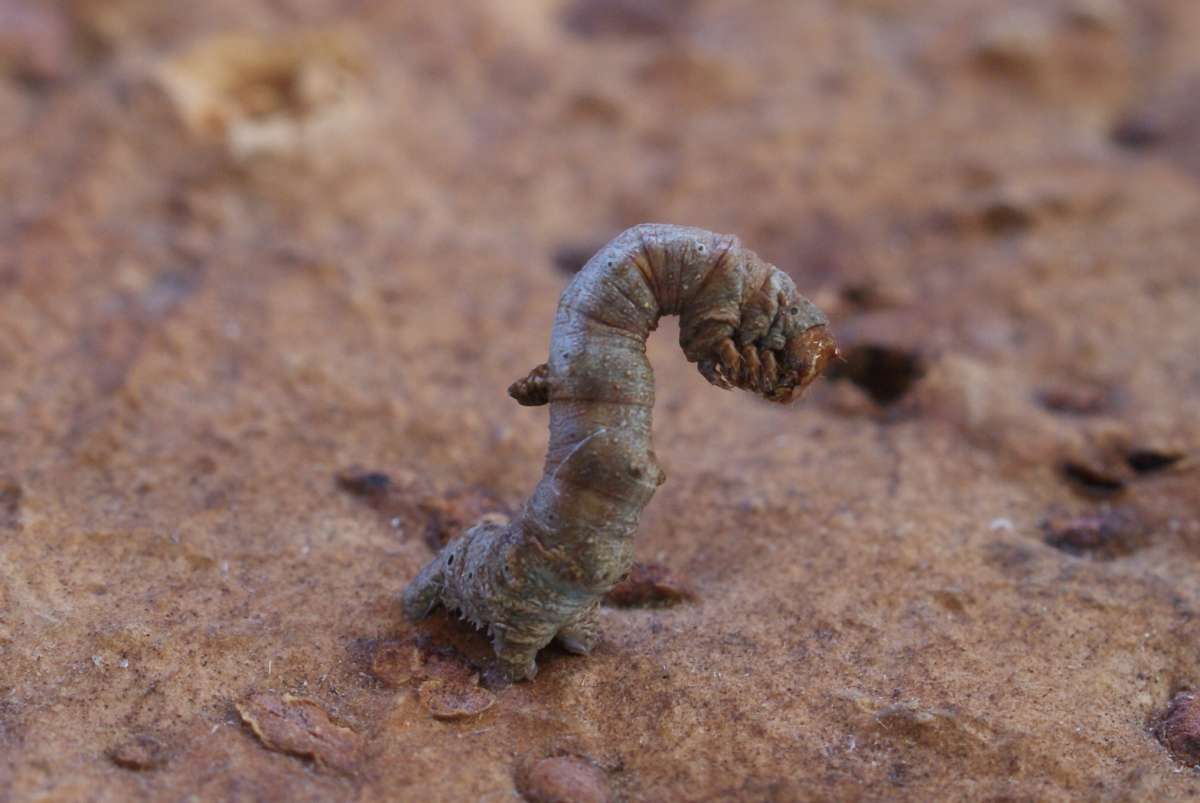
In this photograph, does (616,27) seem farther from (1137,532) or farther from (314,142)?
(1137,532)

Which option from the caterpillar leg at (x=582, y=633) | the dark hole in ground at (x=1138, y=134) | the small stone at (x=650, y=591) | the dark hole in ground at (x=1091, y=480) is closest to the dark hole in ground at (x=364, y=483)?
the small stone at (x=650, y=591)

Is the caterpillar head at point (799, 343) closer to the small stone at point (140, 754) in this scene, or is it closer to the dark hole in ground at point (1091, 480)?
the dark hole in ground at point (1091, 480)

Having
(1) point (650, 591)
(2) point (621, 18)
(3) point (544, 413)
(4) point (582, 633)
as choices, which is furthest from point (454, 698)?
(2) point (621, 18)

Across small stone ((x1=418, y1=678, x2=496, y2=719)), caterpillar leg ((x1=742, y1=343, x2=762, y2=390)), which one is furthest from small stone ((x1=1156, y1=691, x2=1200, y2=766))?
small stone ((x1=418, y1=678, x2=496, y2=719))

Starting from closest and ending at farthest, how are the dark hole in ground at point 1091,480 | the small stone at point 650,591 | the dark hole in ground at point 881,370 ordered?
the small stone at point 650,591, the dark hole in ground at point 1091,480, the dark hole in ground at point 881,370

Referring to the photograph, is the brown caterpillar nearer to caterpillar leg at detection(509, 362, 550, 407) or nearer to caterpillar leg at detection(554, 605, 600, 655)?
caterpillar leg at detection(509, 362, 550, 407)

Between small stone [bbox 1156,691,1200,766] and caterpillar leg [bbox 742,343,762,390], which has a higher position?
caterpillar leg [bbox 742,343,762,390]
